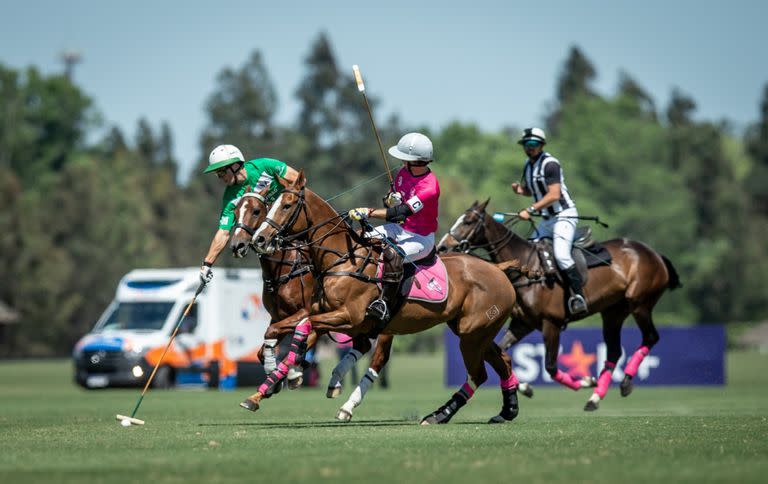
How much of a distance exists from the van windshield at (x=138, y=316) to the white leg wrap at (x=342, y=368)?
17.1 m

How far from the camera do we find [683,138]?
9838cm

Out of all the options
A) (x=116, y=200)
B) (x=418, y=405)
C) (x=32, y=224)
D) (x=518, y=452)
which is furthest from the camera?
(x=116, y=200)

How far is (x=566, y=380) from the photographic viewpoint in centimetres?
1731

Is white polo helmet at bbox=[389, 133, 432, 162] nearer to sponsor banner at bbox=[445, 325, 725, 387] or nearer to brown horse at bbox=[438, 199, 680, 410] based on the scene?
brown horse at bbox=[438, 199, 680, 410]

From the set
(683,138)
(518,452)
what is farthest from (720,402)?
(683,138)

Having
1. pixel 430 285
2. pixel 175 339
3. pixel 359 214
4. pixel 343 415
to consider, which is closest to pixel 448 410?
pixel 343 415

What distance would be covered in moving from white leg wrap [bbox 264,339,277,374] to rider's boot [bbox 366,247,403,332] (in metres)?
1.18

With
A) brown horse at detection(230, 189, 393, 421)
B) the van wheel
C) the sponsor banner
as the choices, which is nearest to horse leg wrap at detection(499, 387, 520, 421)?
brown horse at detection(230, 189, 393, 421)

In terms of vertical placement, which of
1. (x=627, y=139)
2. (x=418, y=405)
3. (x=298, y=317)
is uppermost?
(x=627, y=139)

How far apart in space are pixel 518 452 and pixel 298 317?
12.7 ft

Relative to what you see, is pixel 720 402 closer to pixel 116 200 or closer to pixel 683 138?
pixel 116 200

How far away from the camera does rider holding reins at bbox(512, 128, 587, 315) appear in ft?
56.7

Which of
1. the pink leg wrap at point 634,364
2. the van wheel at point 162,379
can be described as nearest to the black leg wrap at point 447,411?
the pink leg wrap at point 634,364

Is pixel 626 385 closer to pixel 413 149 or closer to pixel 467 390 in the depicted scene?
pixel 467 390
